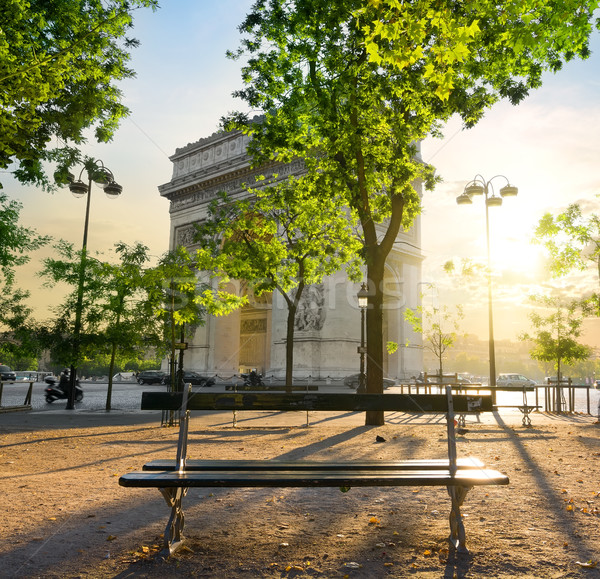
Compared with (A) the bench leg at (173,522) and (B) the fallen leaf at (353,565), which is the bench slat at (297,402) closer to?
(A) the bench leg at (173,522)

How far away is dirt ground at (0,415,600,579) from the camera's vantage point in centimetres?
380

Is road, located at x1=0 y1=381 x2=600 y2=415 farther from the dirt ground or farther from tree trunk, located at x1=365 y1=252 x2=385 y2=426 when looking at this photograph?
the dirt ground

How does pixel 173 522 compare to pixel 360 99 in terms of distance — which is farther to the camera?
pixel 360 99

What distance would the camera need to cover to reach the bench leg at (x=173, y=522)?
4043mm

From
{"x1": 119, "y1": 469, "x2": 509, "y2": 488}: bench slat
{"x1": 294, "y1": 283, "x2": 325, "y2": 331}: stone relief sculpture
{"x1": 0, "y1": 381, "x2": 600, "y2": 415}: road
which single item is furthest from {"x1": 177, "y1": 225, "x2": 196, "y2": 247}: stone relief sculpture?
{"x1": 119, "y1": 469, "x2": 509, "y2": 488}: bench slat

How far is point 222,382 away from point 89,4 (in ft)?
101

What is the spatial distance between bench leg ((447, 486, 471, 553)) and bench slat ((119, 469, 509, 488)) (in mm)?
160

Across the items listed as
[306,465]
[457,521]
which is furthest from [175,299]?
[457,521]

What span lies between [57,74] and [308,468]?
27.2 ft

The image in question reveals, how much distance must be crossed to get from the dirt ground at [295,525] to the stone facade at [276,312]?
2230cm

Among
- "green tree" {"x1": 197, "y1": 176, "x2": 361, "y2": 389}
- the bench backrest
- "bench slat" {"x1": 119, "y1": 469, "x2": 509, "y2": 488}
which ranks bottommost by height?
"bench slat" {"x1": 119, "y1": 469, "x2": 509, "y2": 488}

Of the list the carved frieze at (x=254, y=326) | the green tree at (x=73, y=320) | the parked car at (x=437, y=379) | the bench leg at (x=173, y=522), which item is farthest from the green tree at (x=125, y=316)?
the carved frieze at (x=254, y=326)

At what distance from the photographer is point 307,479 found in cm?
399

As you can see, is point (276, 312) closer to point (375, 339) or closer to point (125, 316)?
point (125, 316)
